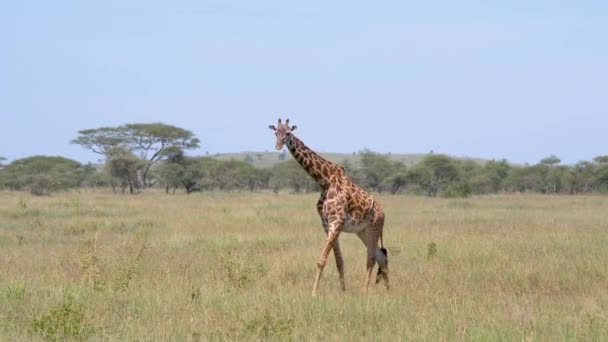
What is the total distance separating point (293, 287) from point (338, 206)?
1.18 m

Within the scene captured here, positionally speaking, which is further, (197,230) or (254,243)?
(197,230)

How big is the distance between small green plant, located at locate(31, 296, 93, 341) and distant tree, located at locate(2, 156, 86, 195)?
41.6 metres

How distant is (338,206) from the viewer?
9.20 metres

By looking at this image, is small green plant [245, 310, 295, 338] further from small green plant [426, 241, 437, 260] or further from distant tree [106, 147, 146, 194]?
distant tree [106, 147, 146, 194]

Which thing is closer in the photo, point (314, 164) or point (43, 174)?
point (314, 164)

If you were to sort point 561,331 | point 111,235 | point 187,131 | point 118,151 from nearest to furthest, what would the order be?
1. point 561,331
2. point 111,235
3. point 118,151
4. point 187,131

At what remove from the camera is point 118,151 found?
58250mm

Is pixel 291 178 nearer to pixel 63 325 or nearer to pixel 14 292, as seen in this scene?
pixel 14 292

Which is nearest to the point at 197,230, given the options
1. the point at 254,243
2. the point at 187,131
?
the point at 254,243

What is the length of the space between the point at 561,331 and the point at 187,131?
59.1m

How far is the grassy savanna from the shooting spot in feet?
21.2

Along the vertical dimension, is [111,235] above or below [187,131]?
below

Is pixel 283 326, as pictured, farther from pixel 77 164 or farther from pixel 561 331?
pixel 77 164

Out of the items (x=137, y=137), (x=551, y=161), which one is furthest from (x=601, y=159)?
(x=137, y=137)
